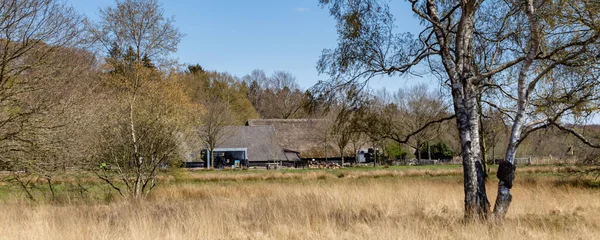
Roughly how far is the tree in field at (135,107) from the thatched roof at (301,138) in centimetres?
3501

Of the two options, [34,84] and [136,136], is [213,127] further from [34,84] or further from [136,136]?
[34,84]

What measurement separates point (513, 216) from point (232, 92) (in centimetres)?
5836

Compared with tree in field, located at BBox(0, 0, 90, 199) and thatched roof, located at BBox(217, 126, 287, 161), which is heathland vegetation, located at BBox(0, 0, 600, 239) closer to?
tree in field, located at BBox(0, 0, 90, 199)

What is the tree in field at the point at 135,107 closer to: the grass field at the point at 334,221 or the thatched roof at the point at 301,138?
the grass field at the point at 334,221

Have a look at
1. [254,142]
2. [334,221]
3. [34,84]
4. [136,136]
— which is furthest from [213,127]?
[334,221]

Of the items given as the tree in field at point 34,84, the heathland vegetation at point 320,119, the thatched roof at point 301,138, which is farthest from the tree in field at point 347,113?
the thatched roof at point 301,138

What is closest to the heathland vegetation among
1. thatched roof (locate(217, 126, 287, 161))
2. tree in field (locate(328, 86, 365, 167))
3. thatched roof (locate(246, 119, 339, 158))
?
tree in field (locate(328, 86, 365, 167))

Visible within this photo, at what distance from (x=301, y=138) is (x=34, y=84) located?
45589mm

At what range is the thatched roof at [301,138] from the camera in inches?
2117

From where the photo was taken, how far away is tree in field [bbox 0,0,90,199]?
10.4m

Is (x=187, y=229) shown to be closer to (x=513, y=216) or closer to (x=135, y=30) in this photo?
(x=513, y=216)

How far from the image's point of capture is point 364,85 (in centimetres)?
943

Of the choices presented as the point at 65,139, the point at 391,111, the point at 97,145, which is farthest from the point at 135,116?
the point at 391,111

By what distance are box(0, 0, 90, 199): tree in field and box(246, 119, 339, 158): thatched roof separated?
133ft
